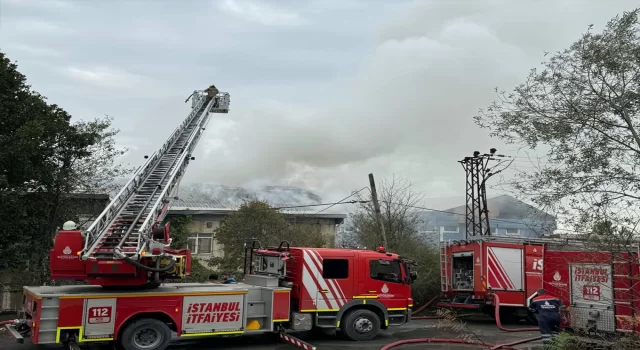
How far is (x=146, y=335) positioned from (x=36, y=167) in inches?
338

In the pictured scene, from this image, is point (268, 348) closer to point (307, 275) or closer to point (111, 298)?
point (307, 275)

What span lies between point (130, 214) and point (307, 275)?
4182mm

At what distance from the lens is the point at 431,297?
60.1 ft

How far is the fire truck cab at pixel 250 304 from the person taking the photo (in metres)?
9.38

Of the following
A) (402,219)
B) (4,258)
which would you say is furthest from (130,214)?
(402,219)

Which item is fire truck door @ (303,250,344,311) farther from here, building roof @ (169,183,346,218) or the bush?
building roof @ (169,183,346,218)

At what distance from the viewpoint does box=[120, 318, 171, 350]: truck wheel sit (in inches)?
380

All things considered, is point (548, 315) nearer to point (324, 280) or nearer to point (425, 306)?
point (324, 280)

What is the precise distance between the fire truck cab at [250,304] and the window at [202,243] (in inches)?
684

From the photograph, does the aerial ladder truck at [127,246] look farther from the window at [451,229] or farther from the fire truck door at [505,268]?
the window at [451,229]

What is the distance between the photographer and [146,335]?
9930mm

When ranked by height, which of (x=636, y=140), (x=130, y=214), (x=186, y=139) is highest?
(x=186, y=139)

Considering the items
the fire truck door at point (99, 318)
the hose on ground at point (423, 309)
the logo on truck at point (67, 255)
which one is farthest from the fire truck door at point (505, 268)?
the logo on truck at point (67, 255)

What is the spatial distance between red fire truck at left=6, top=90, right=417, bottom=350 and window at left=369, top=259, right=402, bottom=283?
0.02 m
